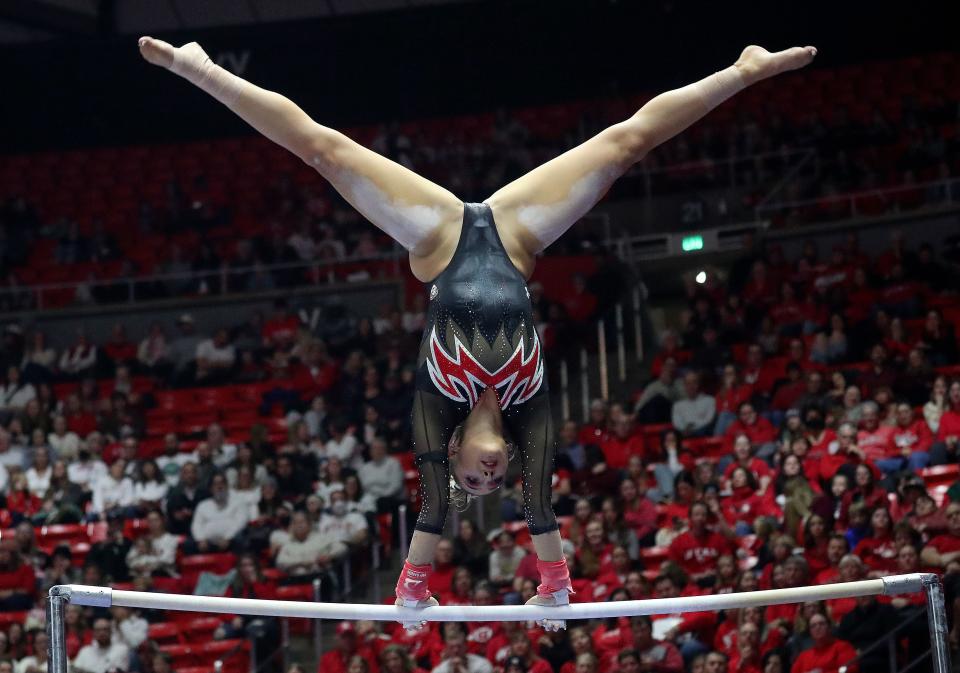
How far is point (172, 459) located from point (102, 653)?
332 centimetres

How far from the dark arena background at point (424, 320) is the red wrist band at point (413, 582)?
378 cm

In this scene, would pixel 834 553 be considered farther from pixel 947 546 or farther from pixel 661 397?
pixel 661 397

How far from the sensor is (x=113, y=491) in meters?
13.2

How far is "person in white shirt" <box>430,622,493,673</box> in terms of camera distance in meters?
9.66

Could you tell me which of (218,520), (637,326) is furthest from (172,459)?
(637,326)

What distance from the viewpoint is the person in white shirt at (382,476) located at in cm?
1235

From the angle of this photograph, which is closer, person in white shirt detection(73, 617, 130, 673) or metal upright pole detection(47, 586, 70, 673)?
metal upright pole detection(47, 586, 70, 673)

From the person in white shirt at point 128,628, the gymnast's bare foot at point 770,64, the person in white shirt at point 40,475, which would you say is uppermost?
the gymnast's bare foot at point 770,64

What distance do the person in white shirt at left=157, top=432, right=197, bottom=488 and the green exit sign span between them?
5.98 metres

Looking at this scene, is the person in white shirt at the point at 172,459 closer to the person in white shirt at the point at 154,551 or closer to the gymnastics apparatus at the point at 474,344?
the person in white shirt at the point at 154,551

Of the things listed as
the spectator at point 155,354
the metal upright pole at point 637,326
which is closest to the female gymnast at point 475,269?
the metal upright pole at point 637,326

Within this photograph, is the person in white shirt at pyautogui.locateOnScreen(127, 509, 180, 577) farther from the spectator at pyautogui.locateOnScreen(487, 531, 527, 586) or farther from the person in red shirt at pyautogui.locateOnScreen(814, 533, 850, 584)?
the person in red shirt at pyautogui.locateOnScreen(814, 533, 850, 584)

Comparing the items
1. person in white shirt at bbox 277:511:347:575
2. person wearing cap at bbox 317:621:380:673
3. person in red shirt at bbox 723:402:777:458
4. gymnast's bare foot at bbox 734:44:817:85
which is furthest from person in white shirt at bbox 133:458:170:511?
gymnast's bare foot at bbox 734:44:817:85

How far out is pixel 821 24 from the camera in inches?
735
